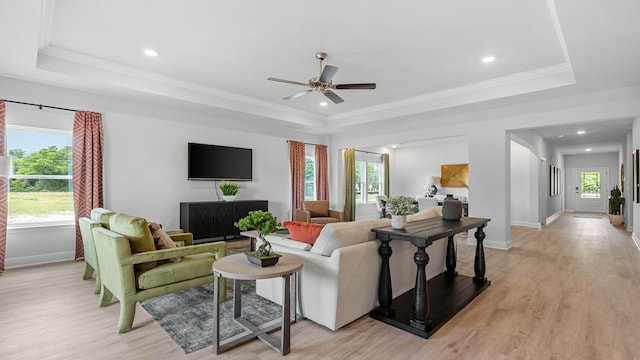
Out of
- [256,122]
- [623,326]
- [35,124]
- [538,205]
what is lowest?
[623,326]

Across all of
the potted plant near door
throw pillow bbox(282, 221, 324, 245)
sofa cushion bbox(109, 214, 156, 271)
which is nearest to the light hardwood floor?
sofa cushion bbox(109, 214, 156, 271)

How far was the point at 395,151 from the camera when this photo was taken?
11.7 m

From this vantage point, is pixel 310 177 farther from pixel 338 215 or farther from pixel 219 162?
pixel 219 162

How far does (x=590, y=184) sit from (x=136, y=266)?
16210mm

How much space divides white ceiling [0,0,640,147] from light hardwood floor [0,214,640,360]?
264cm

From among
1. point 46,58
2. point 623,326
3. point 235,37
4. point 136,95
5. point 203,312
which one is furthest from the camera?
point 136,95

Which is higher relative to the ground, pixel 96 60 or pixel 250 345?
pixel 96 60

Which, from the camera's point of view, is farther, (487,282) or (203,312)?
(487,282)

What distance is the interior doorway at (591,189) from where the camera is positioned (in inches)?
485

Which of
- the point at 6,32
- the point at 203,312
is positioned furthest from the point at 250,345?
the point at 6,32

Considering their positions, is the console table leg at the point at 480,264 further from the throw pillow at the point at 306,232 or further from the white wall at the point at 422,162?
the white wall at the point at 422,162

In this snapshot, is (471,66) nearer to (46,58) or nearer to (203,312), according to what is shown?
(203,312)

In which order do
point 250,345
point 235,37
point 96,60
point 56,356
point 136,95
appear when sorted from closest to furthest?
point 56,356
point 250,345
point 235,37
point 96,60
point 136,95

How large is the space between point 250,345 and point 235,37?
3.15 meters
